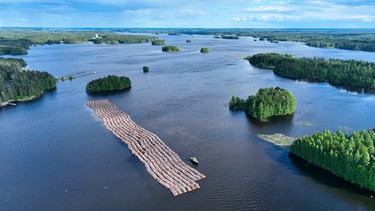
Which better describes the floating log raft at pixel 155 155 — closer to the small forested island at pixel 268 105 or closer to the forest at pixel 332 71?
the small forested island at pixel 268 105

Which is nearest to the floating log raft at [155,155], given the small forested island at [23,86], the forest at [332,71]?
the small forested island at [23,86]

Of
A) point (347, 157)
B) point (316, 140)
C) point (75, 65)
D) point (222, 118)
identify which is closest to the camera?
point (347, 157)

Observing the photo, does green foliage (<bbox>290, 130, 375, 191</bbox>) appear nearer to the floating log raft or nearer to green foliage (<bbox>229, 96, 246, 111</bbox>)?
the floating log raft

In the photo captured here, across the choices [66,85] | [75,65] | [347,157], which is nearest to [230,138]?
[347,157]

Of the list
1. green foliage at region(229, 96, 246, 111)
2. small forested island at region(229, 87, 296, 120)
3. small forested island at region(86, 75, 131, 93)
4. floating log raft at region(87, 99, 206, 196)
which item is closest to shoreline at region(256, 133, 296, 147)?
small forested island at region(229, 87, 296, 120)

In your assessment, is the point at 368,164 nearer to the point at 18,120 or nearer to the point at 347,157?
the point at 347,157

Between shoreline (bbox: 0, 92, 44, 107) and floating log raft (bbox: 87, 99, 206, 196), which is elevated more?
shoreline (bbox: 0, 92, 44, 107)

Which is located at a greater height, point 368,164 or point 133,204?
point 368,164
